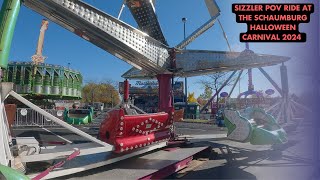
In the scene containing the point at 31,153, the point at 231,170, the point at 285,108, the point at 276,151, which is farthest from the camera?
the point at 285,108

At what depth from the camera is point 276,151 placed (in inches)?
325

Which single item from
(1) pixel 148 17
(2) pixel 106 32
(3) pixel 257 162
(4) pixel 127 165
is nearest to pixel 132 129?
(4) pixel 127 165

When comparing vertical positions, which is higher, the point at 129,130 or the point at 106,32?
the point at 106,32

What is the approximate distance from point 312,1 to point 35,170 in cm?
493

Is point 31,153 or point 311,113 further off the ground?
point 311,113

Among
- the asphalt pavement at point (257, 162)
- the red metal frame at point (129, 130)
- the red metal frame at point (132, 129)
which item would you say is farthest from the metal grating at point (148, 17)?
the asphalt pavement at point (257, 162)

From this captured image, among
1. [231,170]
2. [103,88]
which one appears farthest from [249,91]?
[103,88]

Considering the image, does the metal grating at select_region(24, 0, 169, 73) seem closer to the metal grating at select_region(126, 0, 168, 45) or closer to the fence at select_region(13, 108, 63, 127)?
the metal grating at select_region(126, 0, 168, 45)

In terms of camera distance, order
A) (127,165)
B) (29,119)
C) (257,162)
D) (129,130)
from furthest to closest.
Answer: (29,119) < (257,162) < (127,165) < (129,130)

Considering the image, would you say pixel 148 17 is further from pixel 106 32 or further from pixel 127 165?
pixel 127 165

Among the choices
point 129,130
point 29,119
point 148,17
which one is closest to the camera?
point 129,130

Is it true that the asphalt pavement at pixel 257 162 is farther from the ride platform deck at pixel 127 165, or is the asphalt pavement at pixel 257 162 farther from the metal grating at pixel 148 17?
the metal grating at pixel 148 17

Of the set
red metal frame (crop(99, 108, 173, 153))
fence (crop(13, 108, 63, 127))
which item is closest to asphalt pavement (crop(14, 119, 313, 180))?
red metal frame (crop(99, 108, 173, 153))

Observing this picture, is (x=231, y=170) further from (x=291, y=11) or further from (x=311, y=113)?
(x=291, y=11)
